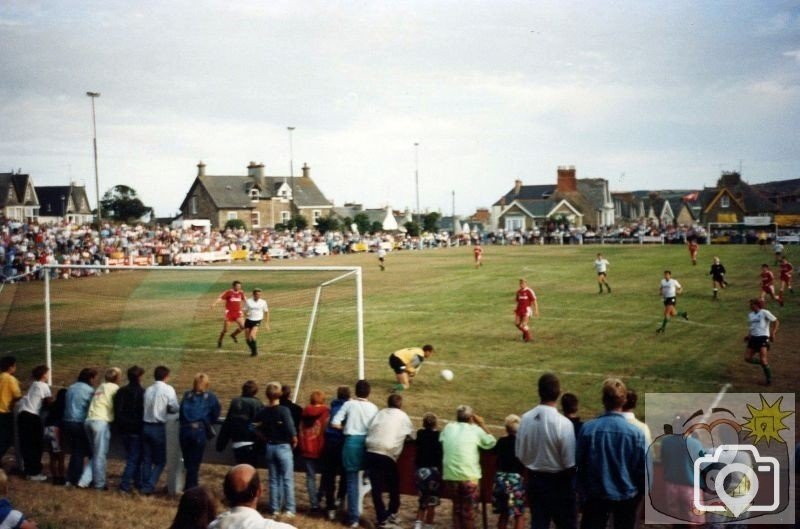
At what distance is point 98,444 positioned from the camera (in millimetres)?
10719

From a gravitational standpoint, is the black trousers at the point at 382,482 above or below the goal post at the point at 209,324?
below

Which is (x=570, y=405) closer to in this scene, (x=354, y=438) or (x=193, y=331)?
(x=354, y=438)

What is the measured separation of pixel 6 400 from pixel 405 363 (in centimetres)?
781

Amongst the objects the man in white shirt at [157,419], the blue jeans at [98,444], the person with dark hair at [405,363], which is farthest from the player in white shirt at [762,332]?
the blue jeans at [98,444]

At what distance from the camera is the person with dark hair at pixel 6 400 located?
11.5 m

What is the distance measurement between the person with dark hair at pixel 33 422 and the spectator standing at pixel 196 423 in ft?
8.80

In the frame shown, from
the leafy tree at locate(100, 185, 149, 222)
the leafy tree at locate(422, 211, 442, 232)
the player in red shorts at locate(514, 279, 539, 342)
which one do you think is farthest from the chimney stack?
the player in red shorts at locate(514, 279, 539, 342)

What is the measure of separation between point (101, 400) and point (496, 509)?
6177mm

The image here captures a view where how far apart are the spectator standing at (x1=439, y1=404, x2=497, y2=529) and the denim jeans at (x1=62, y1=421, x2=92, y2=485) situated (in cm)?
584

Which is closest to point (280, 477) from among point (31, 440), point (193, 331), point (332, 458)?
point (332, 458)

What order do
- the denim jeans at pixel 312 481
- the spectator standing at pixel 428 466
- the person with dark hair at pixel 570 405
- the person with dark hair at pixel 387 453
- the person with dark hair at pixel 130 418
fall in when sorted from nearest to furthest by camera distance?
the person with dark hair at pixel 570 405 → the spectator standing at pixel 428 466 → the person with dark hair at pixel 387 453 → the denim jeans at pixel 312 481 → the person with dark hair at pixel 130 418

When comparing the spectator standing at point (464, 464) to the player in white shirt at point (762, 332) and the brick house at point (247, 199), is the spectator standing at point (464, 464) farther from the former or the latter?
the brick house at point (247, 199)

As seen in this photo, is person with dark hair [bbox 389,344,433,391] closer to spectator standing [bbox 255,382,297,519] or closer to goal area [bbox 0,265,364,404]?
goal area [bbox 0,265,364,404]

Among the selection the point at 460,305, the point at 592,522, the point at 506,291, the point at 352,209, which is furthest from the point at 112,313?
the point at 352,209
